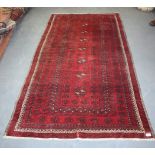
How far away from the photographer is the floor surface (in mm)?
2225

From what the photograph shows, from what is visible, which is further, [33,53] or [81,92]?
[33,53]

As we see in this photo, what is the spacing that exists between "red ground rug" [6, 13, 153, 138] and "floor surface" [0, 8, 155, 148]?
83mm

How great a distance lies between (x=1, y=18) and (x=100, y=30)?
1.79m

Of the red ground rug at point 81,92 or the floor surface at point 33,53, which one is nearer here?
the floor surface at point 33,53

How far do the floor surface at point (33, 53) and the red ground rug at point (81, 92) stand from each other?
0.08 metres

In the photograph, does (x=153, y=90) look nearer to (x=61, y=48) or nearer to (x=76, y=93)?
(x=76, y=93)

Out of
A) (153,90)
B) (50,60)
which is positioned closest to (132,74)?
(153,90)

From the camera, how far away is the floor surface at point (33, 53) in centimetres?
222

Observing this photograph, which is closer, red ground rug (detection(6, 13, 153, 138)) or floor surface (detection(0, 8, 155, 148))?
floor surface (detection(0, 8, 155, 148))

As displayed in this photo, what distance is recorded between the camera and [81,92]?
289 cm

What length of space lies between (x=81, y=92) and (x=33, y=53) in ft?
4.24

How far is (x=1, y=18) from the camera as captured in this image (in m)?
4.30

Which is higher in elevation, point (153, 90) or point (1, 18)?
point (1, 18)

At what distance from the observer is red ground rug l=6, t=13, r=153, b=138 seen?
7.80 ft
